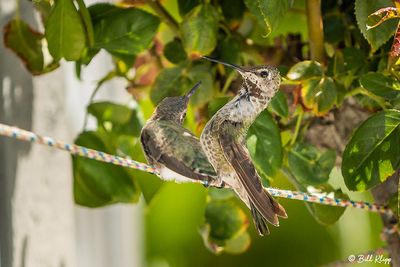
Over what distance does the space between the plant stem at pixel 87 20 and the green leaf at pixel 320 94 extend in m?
0.18

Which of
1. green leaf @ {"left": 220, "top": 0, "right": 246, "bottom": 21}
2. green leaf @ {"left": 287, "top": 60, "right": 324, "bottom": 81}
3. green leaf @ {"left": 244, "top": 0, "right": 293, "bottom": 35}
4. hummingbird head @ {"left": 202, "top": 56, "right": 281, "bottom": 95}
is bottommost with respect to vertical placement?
hummingbird head @ {"left": 202, "top": 56, "right": 281, "bottom": 95}

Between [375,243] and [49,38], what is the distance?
85 centimetres

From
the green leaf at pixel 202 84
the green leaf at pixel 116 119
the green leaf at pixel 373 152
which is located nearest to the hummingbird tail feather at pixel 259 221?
the green leaf at pixel 373 152

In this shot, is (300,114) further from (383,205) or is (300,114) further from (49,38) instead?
(49,38)

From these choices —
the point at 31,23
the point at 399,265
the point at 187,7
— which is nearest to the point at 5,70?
the point at 31,23

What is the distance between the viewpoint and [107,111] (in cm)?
77

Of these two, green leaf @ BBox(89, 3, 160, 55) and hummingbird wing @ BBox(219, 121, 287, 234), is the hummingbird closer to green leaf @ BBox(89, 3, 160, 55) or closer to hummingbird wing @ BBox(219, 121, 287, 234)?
hummingbird wing @ BBox(219, 121, 287, 234)

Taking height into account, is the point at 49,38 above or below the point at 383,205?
above

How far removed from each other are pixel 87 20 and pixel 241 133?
0.74 ft

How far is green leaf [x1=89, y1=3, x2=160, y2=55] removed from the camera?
67 centimetres

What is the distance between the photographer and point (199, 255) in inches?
52.4

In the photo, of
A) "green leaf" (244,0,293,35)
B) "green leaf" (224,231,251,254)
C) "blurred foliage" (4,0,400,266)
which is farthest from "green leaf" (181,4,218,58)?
"green leaf" (224,231,251,254)

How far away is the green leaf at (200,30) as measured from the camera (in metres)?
0.63

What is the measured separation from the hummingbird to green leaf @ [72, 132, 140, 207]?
10.9 inches
